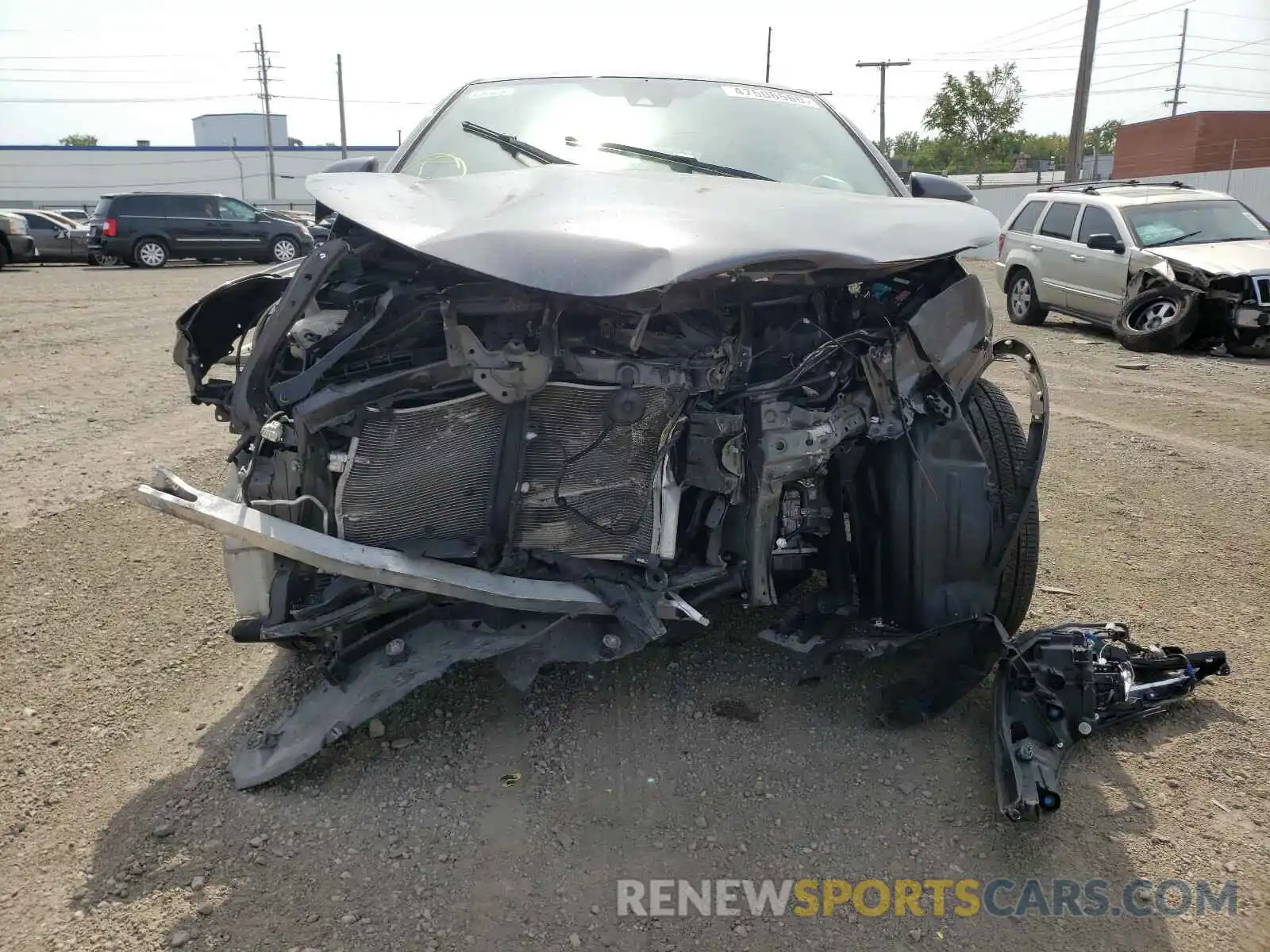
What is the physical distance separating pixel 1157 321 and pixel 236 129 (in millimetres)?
74665

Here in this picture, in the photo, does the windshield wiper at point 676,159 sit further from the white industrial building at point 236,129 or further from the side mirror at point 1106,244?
the white industrial building at point 236,129

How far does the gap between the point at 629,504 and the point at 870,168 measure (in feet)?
6.25

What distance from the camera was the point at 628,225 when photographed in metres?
2.15

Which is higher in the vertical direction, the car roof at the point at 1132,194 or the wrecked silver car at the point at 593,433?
the car roof at the point at 1132,194

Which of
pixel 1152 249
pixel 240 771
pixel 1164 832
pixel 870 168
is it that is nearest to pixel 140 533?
pixel 240 771

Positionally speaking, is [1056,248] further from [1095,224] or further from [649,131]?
[649,131]

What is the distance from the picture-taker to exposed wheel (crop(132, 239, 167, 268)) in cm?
1886

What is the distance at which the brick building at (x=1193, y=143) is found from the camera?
27562mm

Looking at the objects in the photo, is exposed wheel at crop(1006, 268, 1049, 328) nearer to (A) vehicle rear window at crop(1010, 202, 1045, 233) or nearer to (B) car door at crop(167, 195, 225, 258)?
(A) vehicle rear window at crop(1010, 202, 1045, 233)

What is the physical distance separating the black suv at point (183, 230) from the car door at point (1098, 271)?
1449 cm

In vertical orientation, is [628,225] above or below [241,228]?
above

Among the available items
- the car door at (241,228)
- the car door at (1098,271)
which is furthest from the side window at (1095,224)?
the car door at (241,228)

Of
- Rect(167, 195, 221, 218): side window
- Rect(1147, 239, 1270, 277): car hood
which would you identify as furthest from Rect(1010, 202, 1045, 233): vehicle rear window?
Rect(167, 195, 221, 218): side window

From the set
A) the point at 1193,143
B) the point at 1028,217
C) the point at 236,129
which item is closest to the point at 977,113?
the point at 1193,143
